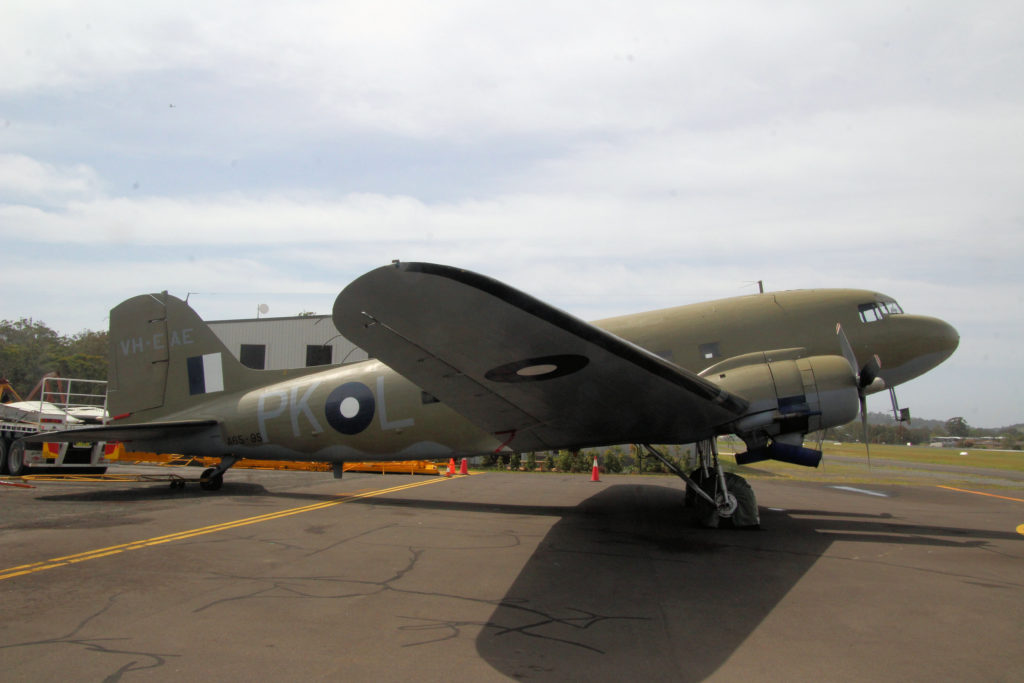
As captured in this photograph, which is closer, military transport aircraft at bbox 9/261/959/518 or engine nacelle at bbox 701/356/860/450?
military transport aircraft at bbox 9/261/959/518

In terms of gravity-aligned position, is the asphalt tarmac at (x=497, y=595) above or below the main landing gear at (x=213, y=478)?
below

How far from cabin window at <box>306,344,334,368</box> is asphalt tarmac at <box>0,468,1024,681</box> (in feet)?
63.7

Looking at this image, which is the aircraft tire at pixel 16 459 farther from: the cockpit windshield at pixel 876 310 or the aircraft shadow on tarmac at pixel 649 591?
the cockpit windshield at pixel 876 310

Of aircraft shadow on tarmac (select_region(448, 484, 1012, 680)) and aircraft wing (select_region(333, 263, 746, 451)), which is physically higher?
aircraft wing (select_region(333, 263, 746, 451))

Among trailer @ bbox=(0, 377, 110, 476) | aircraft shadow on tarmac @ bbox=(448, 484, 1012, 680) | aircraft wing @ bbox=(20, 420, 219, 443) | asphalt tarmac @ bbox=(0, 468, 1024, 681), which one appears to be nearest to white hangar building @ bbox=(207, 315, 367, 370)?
trailer @ bbox=(0, 377, 110, 476)

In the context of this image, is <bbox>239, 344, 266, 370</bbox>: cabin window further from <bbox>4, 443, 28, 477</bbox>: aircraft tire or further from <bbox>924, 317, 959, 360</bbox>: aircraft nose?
<bbox>924, 317, 959, 360</bbox>: aircraft nose

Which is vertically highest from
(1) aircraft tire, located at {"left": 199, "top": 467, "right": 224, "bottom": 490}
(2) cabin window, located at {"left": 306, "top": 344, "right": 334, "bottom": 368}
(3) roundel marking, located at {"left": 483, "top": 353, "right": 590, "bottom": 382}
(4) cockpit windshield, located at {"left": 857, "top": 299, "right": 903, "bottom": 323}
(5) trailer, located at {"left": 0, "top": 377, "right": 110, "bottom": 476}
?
(2) cabin window, located at {"left": 306, "top": 344, "right": 334, "bottom": 368}

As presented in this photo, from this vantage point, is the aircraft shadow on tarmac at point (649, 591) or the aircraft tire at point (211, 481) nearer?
the aircraft shadow on tarmac at point (649, 591)

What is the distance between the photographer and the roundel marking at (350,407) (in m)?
11.1

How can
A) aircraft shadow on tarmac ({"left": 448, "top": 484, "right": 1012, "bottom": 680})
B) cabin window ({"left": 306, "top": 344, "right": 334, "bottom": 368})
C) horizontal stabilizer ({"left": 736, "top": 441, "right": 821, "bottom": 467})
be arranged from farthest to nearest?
cabin window ({"left": 306, "top": 344, "right": 334, "bottom": 368}), horizontal stabilizer ({"left": 736, "top": 441, "right": 821, "bottom": 467}), aircraft shadow on tarmac ({"left": 448, "top": 484, "right": 1012, "bottom": 680})

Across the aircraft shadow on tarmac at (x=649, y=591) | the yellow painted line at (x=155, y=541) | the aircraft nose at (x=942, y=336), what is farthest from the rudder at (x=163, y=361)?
the aircraft nose at (x=942, y=336)

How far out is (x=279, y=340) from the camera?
102 ft

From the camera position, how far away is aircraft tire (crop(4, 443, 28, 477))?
16.8 meters

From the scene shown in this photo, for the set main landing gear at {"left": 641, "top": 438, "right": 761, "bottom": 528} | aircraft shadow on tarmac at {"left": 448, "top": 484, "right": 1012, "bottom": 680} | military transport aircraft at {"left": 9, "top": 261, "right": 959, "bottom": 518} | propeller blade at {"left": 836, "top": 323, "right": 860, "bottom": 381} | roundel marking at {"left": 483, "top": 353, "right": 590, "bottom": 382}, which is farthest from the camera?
propeller blade at {"left": 836, "top": 323, "right": 860, "bottom": 381}
